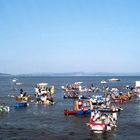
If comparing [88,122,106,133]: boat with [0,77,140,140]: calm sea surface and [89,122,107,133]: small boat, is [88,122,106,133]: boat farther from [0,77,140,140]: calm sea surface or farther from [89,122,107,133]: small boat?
[0,77,140,140]: calm sea surface

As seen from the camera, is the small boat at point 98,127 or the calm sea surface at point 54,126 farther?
the small boat at point 98,127

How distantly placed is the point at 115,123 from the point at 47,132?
11.7m

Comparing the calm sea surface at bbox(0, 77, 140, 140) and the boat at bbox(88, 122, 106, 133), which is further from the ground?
the boat at bbox(88, 122, 106, 133)

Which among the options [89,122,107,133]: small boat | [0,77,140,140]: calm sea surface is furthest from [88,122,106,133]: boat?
[0,77,140,140]: calm sea surface

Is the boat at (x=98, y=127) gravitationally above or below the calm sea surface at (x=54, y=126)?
above

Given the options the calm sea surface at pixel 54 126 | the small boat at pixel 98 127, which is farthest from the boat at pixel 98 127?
the calm sea surface at pixel 54 126

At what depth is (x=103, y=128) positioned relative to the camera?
177 ft

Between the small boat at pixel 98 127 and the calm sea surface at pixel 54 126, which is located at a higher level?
the small boat at pixel 98 127

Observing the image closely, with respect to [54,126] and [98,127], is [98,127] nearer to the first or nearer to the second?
[98,127]

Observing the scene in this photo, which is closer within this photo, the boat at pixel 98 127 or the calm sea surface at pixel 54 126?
the calm sea surface at pixel 54 126

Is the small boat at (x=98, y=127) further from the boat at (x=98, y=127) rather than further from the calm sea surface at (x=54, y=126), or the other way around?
the calm sea surface at (x=54, y=126)

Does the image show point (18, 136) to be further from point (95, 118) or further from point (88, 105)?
point (88, 105)

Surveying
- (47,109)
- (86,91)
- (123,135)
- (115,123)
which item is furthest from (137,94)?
(123,135)

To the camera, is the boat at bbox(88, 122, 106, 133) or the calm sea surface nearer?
the calm sea surface
